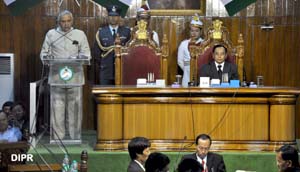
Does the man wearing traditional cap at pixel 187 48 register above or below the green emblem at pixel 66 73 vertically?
above

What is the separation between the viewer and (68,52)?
31.2 ft

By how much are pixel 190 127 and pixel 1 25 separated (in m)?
3.96

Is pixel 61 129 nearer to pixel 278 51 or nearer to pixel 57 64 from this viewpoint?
pixel 57 64

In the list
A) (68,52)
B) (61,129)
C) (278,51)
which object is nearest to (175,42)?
(278,51)

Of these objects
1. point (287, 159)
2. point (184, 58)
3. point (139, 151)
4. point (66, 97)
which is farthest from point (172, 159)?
point (287, 159)

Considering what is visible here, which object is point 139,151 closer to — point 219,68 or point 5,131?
point 5,131

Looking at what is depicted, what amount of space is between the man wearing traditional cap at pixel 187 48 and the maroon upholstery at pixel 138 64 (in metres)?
0.50

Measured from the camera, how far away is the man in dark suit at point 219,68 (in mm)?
9055

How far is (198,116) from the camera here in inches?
334

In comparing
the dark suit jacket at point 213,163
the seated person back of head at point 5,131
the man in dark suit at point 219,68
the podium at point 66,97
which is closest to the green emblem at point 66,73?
the podium at point 66,97

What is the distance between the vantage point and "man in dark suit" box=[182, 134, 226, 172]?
7.18m

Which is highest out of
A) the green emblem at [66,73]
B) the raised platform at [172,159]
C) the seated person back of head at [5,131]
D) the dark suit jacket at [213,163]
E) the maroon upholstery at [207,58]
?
the maroon upholstery at [207,58]

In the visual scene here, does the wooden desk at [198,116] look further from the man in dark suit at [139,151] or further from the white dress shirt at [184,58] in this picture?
the man in dark suit at [139,151]

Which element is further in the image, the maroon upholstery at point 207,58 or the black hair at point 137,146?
the maroon upholstery at point 207,58
